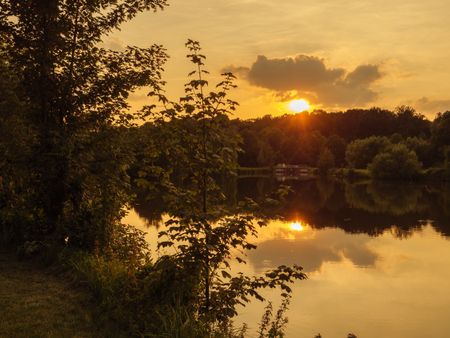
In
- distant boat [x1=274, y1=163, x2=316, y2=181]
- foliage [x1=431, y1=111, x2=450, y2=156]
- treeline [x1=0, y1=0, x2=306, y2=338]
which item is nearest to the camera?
treeline [x1=0, y1=0, x2=306, y2=338]

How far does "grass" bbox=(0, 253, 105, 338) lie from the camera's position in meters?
7.22

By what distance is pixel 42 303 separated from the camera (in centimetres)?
842

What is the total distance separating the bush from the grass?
85855 millimetres

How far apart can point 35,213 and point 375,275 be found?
47.5 ft

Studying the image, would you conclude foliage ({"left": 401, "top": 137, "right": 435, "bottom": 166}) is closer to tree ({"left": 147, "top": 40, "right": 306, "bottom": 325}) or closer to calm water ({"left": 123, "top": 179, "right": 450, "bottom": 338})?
calm water ({"left": 123, "top": 179, "right": 450, "bottom": 338})

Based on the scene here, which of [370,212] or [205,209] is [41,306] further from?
[370,212]

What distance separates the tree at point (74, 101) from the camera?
38.8 ft

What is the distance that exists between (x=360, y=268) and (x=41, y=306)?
16641 mm

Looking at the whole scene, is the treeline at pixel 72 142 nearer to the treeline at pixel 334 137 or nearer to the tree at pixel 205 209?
the tree at pixel 205 209

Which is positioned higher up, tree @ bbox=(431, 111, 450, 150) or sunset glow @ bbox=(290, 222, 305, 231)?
tree @ bbox=(431, 111, 450, 150)

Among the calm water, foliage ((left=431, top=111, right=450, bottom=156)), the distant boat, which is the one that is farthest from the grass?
the distant boat

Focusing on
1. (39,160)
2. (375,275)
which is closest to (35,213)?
(39,160)

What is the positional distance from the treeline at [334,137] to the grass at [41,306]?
101 metres

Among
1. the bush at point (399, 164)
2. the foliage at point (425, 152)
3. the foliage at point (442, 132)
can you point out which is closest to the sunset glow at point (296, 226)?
the bush at point (399, 164)
